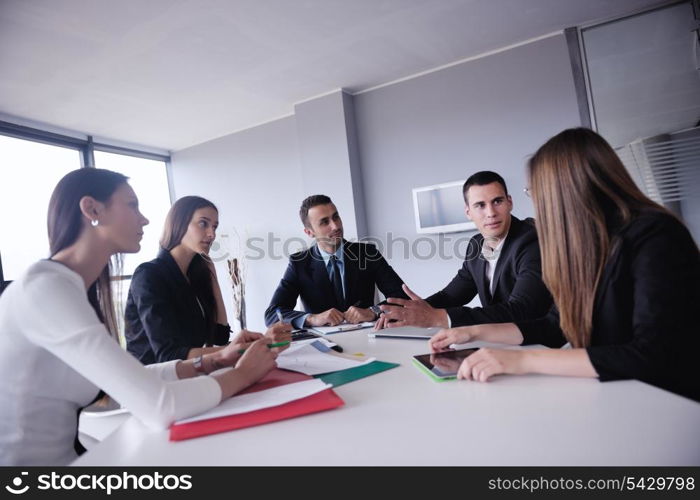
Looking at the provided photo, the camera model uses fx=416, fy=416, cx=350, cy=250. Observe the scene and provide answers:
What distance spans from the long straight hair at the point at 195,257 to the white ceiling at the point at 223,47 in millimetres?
1699

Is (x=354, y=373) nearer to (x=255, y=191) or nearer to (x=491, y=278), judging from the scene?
(x=491, y=278)

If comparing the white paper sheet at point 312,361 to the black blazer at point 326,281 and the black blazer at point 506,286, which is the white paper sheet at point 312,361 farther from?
the black blazer at point 326,281

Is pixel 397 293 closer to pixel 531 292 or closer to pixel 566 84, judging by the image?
pixel 531 292

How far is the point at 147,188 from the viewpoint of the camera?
624 cm

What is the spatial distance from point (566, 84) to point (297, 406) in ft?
14.1

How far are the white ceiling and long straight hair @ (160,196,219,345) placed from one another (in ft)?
5.57

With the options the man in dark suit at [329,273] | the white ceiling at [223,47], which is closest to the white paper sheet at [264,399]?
the man in dark suit at [329,273]

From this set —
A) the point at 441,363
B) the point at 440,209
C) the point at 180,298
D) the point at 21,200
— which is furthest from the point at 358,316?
the point at 21,200

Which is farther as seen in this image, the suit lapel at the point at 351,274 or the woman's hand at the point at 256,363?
the suit lapel at the point at 351,274

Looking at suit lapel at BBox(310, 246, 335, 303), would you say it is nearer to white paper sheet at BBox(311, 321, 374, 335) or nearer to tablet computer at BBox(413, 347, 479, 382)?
white paper sheet at BBox(311, 321, 374, 335)

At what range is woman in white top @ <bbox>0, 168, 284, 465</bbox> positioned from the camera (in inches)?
36.9

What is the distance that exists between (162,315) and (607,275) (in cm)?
171

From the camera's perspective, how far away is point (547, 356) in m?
1.02

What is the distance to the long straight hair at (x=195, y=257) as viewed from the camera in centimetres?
222
